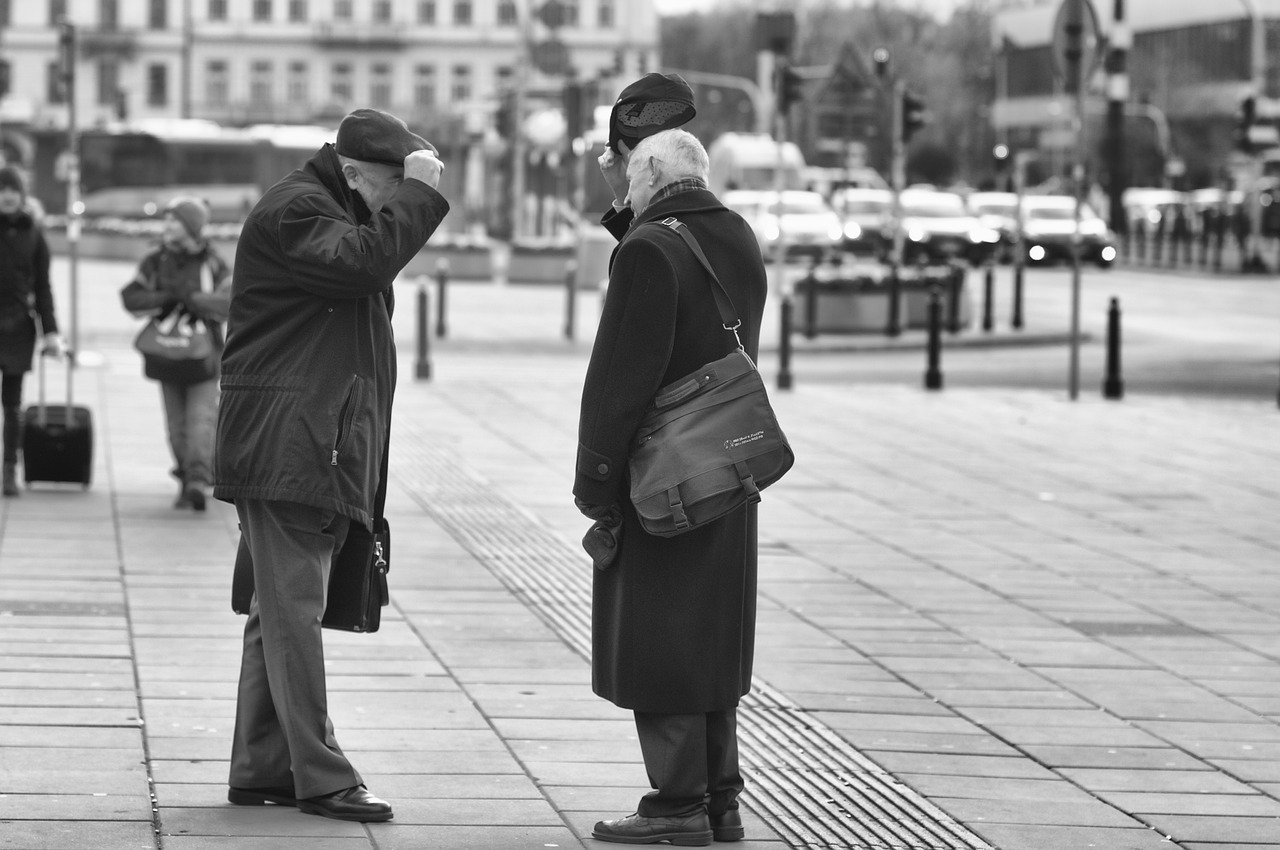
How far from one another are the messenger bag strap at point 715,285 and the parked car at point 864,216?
4018 centimetres

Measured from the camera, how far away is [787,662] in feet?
25.1

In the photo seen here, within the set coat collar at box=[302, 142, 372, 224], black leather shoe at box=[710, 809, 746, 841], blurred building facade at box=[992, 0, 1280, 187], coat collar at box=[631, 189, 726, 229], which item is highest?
blurred building facade at box=[992, 0, 1280, 187]

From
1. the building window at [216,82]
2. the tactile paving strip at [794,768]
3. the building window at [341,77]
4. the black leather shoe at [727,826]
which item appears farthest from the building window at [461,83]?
the black leather shoe at [727,826]

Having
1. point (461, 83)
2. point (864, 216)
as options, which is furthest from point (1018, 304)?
point (461, 83)

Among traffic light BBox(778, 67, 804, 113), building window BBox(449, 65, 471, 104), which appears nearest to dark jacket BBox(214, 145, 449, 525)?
traffic light BBox(778, 67, 804, 113)

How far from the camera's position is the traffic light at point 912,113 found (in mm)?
28844

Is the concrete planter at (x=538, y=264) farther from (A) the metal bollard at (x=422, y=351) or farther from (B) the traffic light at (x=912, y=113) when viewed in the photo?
(A) the metal bollard at (x=422, y=351)

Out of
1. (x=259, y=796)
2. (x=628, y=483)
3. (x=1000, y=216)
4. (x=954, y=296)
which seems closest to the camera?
(x=628, y=483)

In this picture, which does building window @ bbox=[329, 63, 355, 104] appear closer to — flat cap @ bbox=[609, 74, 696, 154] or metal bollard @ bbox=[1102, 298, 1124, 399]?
metal bollard @ bbox=[1102, 298, 1124, 399]

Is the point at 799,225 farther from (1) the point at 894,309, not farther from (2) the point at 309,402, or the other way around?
(2) the point at 309,402

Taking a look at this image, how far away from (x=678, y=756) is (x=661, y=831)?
0.18 meters

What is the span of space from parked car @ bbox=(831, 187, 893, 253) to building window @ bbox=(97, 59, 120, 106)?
68643mm

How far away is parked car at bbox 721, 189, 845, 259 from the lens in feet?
147

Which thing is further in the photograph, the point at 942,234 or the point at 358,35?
the point at 358,35
